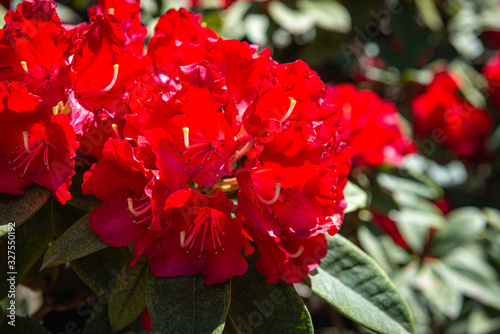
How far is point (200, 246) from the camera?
30.2 inches

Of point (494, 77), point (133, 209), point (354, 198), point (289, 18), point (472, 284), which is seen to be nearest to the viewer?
point (133, 209)

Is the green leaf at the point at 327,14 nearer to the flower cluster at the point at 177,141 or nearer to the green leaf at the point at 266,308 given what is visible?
the flower cluster at the point at 177,141

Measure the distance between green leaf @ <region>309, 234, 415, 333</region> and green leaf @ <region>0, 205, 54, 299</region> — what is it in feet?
1.66

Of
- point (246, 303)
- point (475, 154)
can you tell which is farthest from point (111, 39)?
point (475, 154)

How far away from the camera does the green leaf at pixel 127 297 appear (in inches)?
31.3

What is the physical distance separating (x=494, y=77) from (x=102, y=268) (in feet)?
6.07

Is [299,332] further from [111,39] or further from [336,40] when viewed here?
[336,40]


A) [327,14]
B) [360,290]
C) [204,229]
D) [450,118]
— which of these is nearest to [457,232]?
[450,118]

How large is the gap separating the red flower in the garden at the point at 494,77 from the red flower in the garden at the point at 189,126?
1.71 m

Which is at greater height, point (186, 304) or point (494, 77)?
point (186, 304)

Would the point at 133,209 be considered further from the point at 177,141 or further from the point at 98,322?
the point at 98,322

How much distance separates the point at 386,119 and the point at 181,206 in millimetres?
1030

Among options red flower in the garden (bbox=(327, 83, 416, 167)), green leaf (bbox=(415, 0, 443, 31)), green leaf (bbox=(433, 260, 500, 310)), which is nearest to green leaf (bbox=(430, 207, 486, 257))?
green leaf (bbox=(433, 260, 500, 310))

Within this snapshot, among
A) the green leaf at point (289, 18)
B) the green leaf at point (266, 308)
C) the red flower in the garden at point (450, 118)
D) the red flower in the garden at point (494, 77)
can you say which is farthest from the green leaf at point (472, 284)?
the green leaf at point (266, 308)
